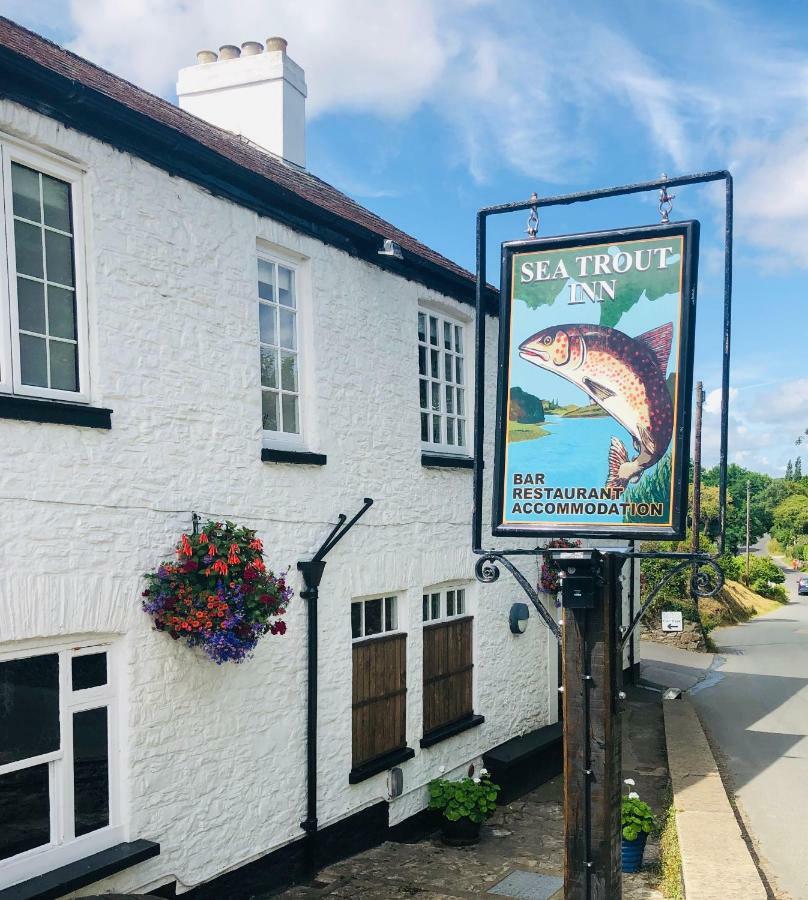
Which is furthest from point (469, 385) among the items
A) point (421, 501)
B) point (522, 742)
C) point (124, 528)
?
point (124, 528)

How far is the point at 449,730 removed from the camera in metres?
10.2

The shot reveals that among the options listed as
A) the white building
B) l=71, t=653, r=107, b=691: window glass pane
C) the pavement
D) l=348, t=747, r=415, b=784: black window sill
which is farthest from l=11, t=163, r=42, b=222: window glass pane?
l=348, t=747, r=415, b=784: black window sill

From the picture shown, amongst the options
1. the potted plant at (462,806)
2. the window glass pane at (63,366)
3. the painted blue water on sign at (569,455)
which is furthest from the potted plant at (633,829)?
the window glass pane at (63,366)

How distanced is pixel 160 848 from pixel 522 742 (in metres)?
6.34

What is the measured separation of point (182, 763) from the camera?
6.57 metres

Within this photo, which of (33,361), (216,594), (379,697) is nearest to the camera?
(33,361)

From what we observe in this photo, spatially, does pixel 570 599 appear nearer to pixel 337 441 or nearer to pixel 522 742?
pixel 337 441

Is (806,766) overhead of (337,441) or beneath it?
beneath

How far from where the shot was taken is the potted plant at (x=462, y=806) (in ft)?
30.9

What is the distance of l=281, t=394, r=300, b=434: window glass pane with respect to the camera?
8133mm

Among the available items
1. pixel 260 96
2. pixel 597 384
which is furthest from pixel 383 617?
pixel 260 96

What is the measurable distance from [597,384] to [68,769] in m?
3.89

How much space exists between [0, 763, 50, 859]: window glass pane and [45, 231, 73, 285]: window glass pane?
298 cm

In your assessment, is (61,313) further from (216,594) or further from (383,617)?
(383,617)
